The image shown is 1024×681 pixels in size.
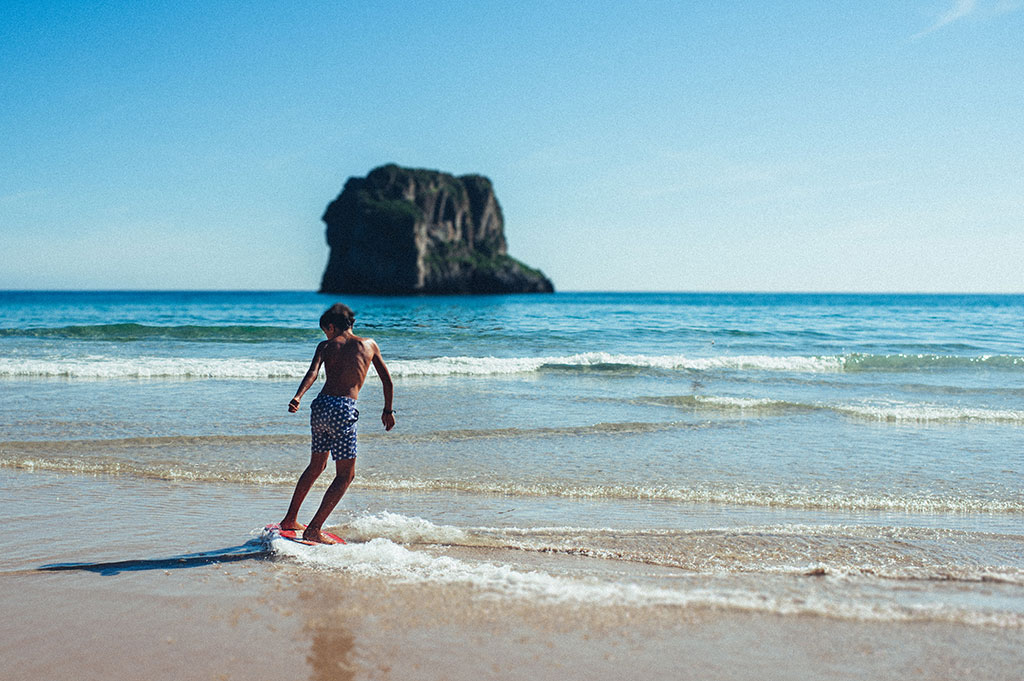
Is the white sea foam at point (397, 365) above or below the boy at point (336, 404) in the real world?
below

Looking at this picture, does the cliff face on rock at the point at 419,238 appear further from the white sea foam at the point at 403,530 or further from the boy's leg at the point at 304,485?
the boy's leg at the point at 304,485

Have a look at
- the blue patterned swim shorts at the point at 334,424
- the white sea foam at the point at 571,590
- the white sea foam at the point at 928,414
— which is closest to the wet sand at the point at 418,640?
the white sea foam at the point at 571,590

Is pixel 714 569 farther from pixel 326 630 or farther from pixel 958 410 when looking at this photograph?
pixel 958 410

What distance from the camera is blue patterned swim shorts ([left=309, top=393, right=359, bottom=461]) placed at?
5188mm

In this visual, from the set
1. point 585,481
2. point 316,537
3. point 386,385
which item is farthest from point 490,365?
point 316,537

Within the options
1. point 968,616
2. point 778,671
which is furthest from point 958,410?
point 778,671

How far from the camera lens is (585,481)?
7297 mm


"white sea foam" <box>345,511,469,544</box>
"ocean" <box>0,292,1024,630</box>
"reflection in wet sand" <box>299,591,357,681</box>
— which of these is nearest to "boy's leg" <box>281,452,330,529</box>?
"ocean" <box>0,292,1024,630</box>

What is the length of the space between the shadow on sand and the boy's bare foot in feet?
0.93

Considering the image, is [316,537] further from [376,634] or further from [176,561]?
[376,634]

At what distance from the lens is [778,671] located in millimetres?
3363

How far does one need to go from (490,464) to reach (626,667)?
4.66m

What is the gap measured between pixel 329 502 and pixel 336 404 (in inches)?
27.9

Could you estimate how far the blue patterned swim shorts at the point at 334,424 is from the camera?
519 centimetres
